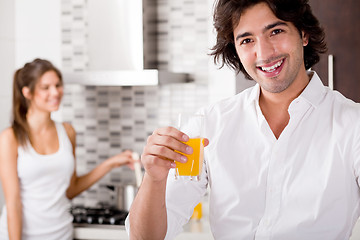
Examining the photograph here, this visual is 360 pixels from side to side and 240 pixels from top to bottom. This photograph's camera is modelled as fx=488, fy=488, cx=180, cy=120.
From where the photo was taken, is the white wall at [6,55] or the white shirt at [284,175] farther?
the white wall at [6,55]

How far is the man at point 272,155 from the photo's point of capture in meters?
1.51

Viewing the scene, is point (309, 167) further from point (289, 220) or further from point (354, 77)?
point (354, 77)

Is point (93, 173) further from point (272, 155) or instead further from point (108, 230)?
point (272, 155)

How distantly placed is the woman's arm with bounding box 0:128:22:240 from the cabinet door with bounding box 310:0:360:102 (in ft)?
5.95

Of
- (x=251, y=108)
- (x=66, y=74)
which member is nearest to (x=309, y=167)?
(x=251, y=108)

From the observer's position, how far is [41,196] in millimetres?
2750

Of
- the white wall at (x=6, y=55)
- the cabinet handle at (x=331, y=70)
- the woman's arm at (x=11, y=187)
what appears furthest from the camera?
the white wall at (x=6, y=55)

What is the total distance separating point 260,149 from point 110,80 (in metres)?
1.54

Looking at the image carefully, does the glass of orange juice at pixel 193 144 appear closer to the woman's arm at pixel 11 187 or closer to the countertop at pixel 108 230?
the countertop at pixel 108 230

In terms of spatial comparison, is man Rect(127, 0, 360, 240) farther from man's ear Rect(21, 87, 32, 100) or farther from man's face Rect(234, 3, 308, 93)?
man's ear Rect(21, 87, 32, 100)

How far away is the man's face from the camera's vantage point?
5.24 ft

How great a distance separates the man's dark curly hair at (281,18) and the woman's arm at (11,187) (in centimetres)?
137

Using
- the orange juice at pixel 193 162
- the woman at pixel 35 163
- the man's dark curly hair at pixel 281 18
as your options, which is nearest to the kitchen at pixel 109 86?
the woman at pixel 35 163

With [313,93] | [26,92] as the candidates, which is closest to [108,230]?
[26,92]
